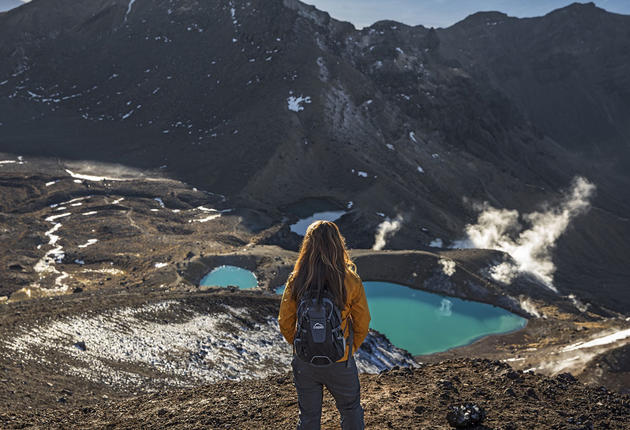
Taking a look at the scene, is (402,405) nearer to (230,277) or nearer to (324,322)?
(324,322)

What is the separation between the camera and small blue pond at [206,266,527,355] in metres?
46.2

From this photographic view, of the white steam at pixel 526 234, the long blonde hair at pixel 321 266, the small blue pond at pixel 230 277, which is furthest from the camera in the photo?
the white steam at pixel 526 234

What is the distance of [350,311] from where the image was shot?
23.3 feet

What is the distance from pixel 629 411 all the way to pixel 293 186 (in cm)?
7851

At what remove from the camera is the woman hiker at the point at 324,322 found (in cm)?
663

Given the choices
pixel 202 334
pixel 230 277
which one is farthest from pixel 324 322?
pixel 230 277

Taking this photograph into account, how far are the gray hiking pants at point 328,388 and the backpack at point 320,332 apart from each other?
0.25 m

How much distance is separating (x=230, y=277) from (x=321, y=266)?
46473mm

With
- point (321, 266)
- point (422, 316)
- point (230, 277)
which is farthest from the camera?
point (230, 277)

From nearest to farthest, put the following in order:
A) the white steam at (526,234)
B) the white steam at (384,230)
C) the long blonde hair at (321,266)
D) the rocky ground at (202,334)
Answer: the long blonde hair at (321,266) → the rocky ground at (202,334) → the white steam at (384,230) → the white steam at (526,234)

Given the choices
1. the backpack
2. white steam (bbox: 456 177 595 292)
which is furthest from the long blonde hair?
white steam (bbox: 456 177 595 292)

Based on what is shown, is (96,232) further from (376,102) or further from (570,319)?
(376,102)

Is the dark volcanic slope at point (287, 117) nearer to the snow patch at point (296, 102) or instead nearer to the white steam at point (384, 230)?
the snow patch at point (296, 102)

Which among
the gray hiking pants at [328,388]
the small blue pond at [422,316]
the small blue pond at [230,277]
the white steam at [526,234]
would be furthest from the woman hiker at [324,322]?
the white steam at [526,234]
